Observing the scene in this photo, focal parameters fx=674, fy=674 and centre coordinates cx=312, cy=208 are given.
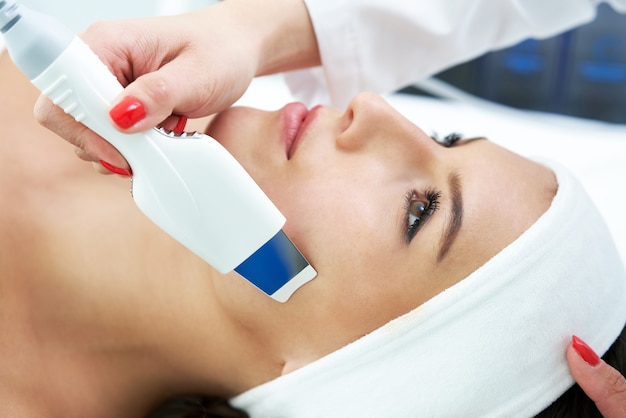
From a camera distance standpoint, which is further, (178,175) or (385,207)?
(385,207)

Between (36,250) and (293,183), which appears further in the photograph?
(36,250)

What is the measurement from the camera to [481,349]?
887 mm

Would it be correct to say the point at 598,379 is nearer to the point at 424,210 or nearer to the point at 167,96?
the point at 424,210

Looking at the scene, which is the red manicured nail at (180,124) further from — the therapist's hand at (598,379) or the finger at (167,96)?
the therapist's hand at (598,379)

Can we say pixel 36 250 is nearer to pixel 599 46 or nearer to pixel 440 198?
pixel 440 198

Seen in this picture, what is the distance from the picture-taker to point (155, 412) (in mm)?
1114

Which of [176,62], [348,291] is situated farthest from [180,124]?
[348,291]

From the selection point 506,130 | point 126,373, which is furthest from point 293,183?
point 506,130

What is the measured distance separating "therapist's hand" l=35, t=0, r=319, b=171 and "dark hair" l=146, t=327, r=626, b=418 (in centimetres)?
46

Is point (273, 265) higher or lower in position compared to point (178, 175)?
lower

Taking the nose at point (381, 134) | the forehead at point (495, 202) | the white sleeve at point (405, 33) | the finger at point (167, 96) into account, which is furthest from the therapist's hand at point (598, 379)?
the white sleeve at point (405, 33)

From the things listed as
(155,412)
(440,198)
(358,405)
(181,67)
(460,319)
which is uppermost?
(181,67)

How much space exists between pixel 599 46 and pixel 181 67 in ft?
4.83

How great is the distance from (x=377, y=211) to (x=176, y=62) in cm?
32
